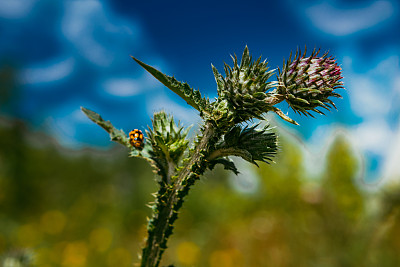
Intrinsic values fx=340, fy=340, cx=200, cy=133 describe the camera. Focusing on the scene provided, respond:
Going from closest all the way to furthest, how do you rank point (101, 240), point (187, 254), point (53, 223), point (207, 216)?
point (187, 254)
point (101, 240)
point (53, 223)
point (207, 216)

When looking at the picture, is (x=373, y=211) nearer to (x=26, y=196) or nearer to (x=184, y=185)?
(x=184, y=185)

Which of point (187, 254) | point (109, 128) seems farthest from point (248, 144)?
point (187, 254)

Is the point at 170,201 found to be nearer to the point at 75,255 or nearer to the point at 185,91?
the point at 185,91

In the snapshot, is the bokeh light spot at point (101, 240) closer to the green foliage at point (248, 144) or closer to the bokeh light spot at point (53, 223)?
the bokeh light spot at point (53, 223)

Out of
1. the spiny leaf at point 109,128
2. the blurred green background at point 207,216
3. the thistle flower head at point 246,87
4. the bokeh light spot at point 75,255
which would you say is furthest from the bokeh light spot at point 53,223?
the thistle flower head at point 246,87

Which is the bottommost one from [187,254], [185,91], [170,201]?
[170,201]

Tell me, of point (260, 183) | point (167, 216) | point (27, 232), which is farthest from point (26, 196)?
point (167, 216)
